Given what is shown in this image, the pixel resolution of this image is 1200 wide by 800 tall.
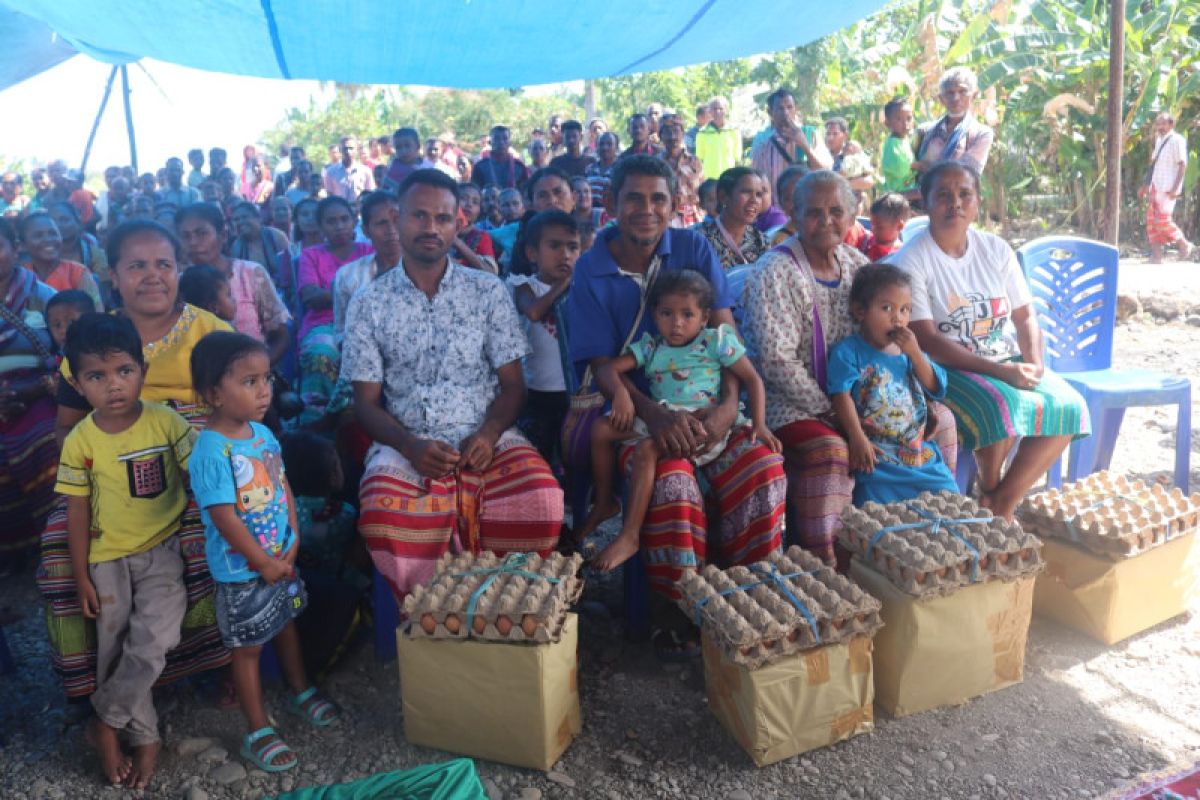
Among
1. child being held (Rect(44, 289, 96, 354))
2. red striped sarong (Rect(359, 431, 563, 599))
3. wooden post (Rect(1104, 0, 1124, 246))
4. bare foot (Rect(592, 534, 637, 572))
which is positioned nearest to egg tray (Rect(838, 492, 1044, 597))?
bare foot (Rect(592, 534, 637, 572))

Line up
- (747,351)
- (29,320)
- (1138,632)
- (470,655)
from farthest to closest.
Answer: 1. (29,320)
2. (747,351)
3. (1138,632)
4. (470,655)

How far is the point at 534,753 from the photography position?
2.38 m

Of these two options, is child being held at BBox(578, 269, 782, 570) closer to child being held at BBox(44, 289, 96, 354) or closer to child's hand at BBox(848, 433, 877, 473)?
child's hand at BBox(848, 433, 877, 473)

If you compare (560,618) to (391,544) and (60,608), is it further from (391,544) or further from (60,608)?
(60,608)

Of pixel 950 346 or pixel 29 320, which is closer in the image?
pixel 950 346

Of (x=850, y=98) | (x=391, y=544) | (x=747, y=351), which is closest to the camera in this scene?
(x=391, y=544)

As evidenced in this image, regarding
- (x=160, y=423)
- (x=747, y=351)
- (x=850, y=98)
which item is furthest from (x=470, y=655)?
(x=850, y=98)

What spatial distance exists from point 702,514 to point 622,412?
0.45 meters

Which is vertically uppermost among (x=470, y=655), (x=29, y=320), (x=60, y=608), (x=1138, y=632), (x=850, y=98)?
(x=850, y=98)

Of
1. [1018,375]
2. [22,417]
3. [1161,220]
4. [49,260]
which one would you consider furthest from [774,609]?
[1161,220]

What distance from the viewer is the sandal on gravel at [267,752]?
2473 millimetres

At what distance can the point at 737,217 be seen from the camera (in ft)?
14.6

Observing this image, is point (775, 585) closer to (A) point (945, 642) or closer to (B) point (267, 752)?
Answer: (A) point (945, 642)

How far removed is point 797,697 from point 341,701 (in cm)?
146
